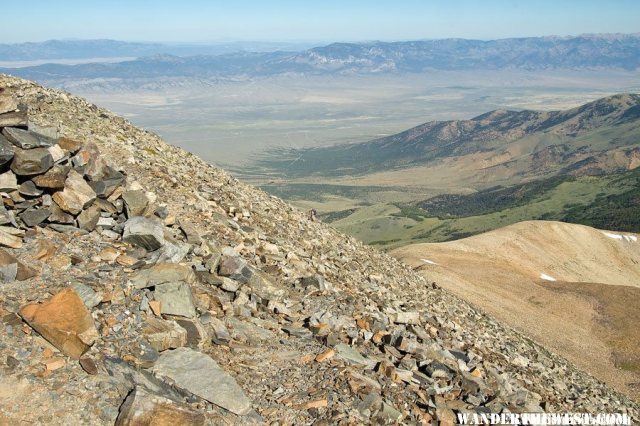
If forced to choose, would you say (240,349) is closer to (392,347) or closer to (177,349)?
(177,349)

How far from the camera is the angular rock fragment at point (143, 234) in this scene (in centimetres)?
1905

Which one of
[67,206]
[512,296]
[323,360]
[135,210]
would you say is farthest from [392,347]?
[512,296]

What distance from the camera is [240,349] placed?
16.6m

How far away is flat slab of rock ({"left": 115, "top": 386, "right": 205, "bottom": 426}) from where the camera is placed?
489 inches

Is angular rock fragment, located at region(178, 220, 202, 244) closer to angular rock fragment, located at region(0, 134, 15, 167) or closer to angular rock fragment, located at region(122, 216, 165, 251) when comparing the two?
angular rock fragment, located at region(122, 216, 165, 251)

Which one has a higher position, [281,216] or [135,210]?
[135,210]

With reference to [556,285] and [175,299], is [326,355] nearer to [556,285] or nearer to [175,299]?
[175,299]

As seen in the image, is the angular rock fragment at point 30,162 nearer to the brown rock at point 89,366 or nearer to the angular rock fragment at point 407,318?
the brown rock at point 89,366

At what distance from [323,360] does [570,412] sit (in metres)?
13.6

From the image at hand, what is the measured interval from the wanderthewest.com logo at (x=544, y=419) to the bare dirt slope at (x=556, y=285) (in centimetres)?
1337

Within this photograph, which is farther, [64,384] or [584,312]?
[584,312]

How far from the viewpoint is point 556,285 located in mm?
60281

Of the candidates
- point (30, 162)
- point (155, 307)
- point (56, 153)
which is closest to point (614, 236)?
point (155, 307)

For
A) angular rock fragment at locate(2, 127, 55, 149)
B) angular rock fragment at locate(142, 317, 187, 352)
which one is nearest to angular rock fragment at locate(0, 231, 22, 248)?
angular rock fragment at locate(2, 127, 55, 149)
